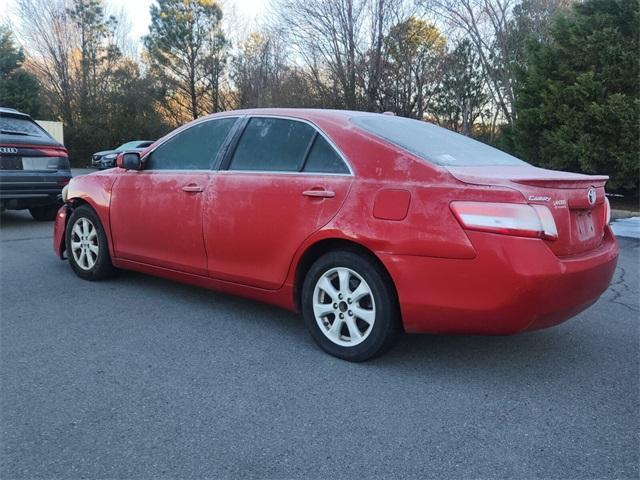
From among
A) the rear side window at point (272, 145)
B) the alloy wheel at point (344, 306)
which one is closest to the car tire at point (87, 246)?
the rear side window at point (272, 145)

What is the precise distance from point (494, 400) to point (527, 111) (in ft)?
33.8

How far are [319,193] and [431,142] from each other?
80 cm

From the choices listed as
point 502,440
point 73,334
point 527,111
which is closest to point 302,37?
point 527,111

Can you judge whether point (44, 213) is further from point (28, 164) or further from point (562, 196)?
point (562, 196)

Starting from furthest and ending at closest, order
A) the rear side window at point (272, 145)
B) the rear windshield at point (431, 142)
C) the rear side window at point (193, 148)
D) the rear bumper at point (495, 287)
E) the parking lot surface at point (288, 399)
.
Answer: the rear side window at point (193, 148)
the rear side window at point (272, 145)
the rear windshield at point (431, 142)
the rear bumper at point (495, 287)
the parking lot surface at point (288, 399)

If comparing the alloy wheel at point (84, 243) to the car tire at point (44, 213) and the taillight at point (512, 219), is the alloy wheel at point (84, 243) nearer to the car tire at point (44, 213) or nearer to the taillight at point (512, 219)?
the taillight at point (512, 219)

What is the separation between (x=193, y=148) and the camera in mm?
4266

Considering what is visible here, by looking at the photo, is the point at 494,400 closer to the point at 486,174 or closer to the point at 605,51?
the point at 486,174

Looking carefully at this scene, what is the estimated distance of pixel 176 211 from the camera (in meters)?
4.17

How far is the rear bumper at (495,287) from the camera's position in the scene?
272 centimetres

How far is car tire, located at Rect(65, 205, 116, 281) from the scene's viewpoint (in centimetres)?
489

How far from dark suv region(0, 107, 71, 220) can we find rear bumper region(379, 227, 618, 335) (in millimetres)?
6673

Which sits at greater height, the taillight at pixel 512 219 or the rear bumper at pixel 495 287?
the taillight at pixel 512 219

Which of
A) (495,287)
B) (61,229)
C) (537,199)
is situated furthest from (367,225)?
(61,229)
